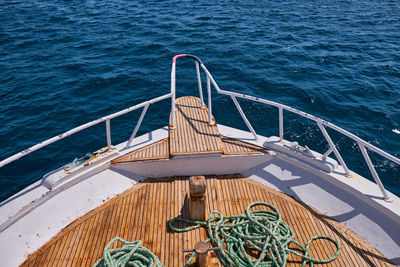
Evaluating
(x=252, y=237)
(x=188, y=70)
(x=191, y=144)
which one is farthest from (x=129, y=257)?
(x=188, y=70)

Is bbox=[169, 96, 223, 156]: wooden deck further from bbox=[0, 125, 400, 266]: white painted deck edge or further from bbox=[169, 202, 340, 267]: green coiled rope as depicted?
bbox=[169, 202, 340, 267]: green coiled rope

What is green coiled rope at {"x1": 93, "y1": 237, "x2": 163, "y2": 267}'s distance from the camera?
4.55 metres

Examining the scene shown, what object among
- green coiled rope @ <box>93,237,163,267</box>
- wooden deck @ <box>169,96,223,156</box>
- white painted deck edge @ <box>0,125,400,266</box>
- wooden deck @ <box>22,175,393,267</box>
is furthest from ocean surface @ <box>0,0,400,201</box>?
green coiled rope @ <box>93,237,163,267</box>

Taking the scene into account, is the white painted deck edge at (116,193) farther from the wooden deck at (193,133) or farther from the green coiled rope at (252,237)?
the green coiled rope at (252,237)

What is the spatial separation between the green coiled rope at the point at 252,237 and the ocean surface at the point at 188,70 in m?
6.36

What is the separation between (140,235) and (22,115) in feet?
33.1

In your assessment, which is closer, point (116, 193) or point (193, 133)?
point (116, 193)

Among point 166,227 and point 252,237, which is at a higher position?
point 252,237

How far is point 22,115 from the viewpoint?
40.1ft

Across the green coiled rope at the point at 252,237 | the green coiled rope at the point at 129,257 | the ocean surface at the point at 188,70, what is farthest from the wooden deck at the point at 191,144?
the ocean surface at the point at 188,70

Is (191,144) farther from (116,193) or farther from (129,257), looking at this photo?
(129,257)

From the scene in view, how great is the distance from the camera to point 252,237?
195 inches

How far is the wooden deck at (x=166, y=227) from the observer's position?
494 centimetres

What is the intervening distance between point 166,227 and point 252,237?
1.70 meters
